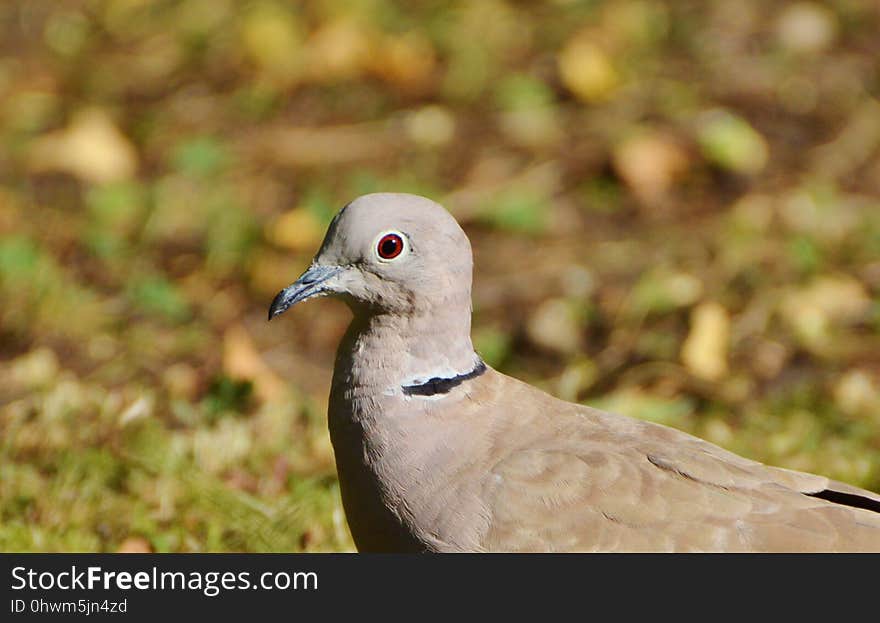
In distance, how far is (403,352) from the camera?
345cm

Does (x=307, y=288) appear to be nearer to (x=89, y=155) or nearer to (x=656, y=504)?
(x=656, y=504)

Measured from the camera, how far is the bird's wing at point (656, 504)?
3.20 m

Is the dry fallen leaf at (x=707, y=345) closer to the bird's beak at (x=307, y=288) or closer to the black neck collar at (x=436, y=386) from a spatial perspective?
the black neck collar at (x=436, y=386)

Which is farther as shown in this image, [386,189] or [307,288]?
→ [386,189]

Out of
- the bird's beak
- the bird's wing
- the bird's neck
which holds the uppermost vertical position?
the bird's beak

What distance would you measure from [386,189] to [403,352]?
2.88m

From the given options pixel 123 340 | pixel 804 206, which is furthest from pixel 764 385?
pixel 123 340

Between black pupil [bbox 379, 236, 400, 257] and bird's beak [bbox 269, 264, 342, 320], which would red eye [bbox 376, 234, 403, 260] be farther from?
bird's beak [bbox 269, 264, 342, 320]

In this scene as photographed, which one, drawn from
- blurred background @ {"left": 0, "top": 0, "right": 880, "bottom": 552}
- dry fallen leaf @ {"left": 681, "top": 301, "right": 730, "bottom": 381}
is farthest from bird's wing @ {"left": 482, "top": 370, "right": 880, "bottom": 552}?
dry fallen leaf @ {"left": 681, "top": 301, "right": 730, "bottom": 381}

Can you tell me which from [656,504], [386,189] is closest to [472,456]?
[656,504]

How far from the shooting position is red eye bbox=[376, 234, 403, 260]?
3.39m

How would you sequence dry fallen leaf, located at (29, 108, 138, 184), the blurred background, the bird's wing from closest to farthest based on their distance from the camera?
the bird's wing < the blurred background < dry fallen leaf, located at (29, 108, 138, 184)

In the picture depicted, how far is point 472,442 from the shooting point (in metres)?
3.37
